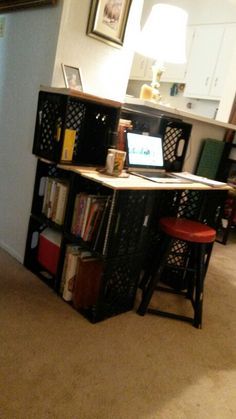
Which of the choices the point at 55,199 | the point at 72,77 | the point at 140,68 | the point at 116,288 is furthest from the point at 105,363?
the point at 140,68

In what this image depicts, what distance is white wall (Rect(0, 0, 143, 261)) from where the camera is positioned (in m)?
1.85

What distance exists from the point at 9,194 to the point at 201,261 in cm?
128

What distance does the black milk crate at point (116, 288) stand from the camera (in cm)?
170

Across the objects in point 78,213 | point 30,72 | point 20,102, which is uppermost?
point 30,72

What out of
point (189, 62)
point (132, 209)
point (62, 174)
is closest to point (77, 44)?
point (62, 174)

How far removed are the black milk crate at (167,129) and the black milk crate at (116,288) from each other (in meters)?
0.86

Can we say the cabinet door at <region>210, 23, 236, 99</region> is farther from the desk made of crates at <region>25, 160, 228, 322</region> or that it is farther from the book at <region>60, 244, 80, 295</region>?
the book at <region>60, 244, 80, 295</region>

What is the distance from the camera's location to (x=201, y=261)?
72.6 inches

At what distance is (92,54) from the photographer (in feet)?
6.51

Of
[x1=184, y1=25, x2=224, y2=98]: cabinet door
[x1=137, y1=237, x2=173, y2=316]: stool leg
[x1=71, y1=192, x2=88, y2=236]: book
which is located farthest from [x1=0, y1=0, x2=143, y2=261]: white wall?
[x1=184, y1=25, x2=224, y2=98]: cabinet door

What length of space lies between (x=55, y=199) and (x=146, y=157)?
63 centimetres

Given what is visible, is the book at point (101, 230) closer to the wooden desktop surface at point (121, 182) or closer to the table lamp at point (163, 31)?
the wooden desktop surface at point (121, 182)

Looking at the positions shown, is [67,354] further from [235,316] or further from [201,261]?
[235,316]

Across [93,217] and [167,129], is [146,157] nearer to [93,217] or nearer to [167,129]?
[167,129]
